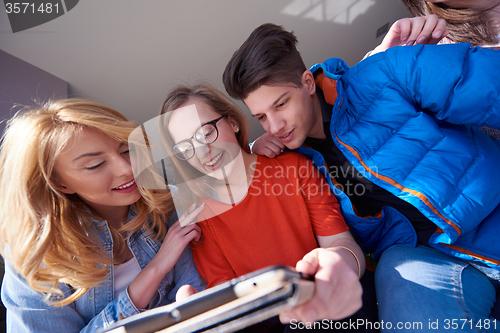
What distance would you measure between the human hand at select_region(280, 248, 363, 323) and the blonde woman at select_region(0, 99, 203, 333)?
0.57 meters

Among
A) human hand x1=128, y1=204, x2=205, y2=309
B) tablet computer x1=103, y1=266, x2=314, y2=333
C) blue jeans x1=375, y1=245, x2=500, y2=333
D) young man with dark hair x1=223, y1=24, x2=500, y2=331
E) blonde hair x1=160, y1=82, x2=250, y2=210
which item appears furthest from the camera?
blonde hair x1=160, y1=82, x2=250, y2=210

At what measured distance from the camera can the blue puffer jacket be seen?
2.90 feet

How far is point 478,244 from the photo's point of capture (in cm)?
90

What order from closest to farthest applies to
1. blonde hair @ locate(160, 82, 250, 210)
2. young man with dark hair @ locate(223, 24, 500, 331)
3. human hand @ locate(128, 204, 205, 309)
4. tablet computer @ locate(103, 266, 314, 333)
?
tablet computer @ locate(103, 266, 314, 333) < young man with dark hair @ locate(223, 24, 500, 331) < human hand @ locate(128, 204, 205, 309) < blonde hair @ locate(160, 82, 250, 210)

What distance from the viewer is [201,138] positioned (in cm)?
105

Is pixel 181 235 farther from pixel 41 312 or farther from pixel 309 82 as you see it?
pixel 309 82

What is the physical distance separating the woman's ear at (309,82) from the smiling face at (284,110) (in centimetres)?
3

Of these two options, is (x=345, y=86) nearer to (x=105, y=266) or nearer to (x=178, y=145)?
(x=178, y=145)

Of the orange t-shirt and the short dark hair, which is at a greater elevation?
the short dark hair

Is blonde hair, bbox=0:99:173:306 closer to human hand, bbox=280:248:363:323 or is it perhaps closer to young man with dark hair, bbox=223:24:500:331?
young man with dark hair, bbox=223:24:500:331

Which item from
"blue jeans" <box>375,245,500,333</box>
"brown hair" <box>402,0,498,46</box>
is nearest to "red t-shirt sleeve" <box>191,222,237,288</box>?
"blue jeans" <box>375,245,500,333</box>

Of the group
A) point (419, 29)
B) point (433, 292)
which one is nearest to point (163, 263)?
point (433, 292)

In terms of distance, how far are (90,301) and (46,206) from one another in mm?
359

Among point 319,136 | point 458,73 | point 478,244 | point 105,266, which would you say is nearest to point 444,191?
point 478,244
